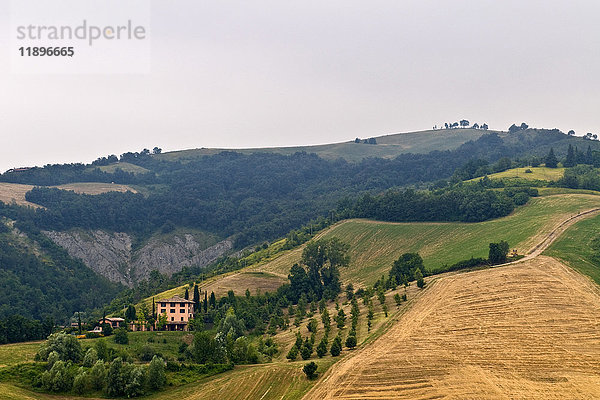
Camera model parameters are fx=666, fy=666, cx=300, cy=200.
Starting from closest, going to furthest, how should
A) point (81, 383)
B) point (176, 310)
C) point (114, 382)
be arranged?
1. point (81, 383)
2. point (114, 382)
3. point (176, 310)

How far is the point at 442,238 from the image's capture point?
169625mm

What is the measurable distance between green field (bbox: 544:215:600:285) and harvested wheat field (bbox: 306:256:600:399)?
5600mm

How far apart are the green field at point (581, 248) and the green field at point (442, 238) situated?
5361mm

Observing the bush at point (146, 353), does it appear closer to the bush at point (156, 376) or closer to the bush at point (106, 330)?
the bush at point (106, 330)

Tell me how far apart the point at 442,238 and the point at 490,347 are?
85442 millimetres

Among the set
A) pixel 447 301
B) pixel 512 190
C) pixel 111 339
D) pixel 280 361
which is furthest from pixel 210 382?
pixel 512 190

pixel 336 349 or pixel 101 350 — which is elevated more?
pixel 336 349

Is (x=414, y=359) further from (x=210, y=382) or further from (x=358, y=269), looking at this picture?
(x=358, y=269)

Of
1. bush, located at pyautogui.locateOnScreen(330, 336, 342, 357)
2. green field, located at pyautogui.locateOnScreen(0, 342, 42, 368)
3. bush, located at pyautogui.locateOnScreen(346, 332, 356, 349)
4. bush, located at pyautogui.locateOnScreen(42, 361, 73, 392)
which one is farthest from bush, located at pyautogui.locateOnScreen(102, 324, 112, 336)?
bush, located at pyautogui.locateOnScreen(346, 332, 356, 349)

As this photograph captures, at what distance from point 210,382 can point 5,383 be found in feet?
79.2

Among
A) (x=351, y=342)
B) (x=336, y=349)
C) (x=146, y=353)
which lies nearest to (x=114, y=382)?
(x=146, y=353)

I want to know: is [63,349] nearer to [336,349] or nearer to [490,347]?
[336,349]

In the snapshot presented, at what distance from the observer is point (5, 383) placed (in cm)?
7838

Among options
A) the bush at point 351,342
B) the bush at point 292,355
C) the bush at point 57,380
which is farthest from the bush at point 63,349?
the bush at point 351,342
